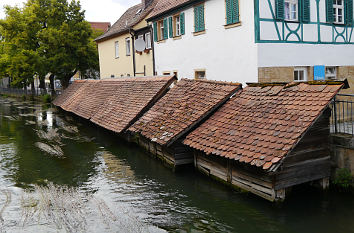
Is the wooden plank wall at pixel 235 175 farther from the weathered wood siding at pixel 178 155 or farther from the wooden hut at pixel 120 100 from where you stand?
the wooden hut at pixel 120 100

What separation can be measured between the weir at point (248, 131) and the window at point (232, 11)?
3085 mm

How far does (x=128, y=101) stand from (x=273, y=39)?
606 cm

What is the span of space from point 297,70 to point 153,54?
33.3ft

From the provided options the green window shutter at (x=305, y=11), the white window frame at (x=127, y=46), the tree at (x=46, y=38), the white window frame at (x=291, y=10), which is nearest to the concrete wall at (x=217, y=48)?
the white window frame at (x=291, y=10)

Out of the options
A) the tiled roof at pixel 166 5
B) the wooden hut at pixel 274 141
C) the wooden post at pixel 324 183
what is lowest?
the wooden post at pixel 324 183

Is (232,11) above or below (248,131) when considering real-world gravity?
above

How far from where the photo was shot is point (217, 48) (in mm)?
15133

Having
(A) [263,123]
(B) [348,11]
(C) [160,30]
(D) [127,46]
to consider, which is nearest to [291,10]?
(B) [348,11]

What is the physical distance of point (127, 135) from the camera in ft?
46.4

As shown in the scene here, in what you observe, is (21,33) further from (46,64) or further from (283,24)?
(283,24)

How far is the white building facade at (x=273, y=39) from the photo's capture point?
12758 millimetres

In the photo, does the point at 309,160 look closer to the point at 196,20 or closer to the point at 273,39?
the point at 273,39

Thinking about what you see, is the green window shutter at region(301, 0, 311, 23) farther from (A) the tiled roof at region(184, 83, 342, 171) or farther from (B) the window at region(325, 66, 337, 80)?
(A) the tiled roof at region(184, 83, 342, 171)

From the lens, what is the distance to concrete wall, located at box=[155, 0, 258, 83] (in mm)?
13078
